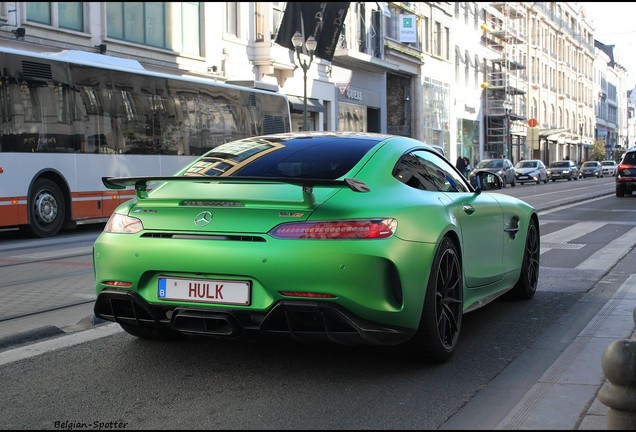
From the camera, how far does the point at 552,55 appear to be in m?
87.4

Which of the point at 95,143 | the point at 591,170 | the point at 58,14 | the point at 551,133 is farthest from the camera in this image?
the point at 551,133

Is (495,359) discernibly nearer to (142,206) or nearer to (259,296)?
(259,296)

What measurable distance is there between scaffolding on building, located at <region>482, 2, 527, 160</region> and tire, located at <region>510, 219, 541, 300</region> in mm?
57296

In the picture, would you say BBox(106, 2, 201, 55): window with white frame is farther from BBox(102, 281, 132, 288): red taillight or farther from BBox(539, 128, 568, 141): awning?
BBox(539, 128, 568, 141): awning

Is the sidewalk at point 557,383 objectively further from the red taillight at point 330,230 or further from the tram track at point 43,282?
the tram track at point 43,282

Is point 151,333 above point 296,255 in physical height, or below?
below

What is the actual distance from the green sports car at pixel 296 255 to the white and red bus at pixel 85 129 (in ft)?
32.3

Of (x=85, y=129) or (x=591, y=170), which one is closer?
(x=85, y=129)

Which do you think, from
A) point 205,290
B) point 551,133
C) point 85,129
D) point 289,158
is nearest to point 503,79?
point 551,133

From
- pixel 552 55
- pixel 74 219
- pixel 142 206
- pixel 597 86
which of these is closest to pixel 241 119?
pixel 74 219

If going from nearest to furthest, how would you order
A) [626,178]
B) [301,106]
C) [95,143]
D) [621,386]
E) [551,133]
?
[621,386], [95,143], [626,178], [301,106], [551,133]

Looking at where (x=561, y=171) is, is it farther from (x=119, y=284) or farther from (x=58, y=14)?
(x=119, y=284)

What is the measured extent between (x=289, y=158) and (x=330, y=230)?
3.60 feet

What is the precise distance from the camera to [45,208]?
15102 mm
